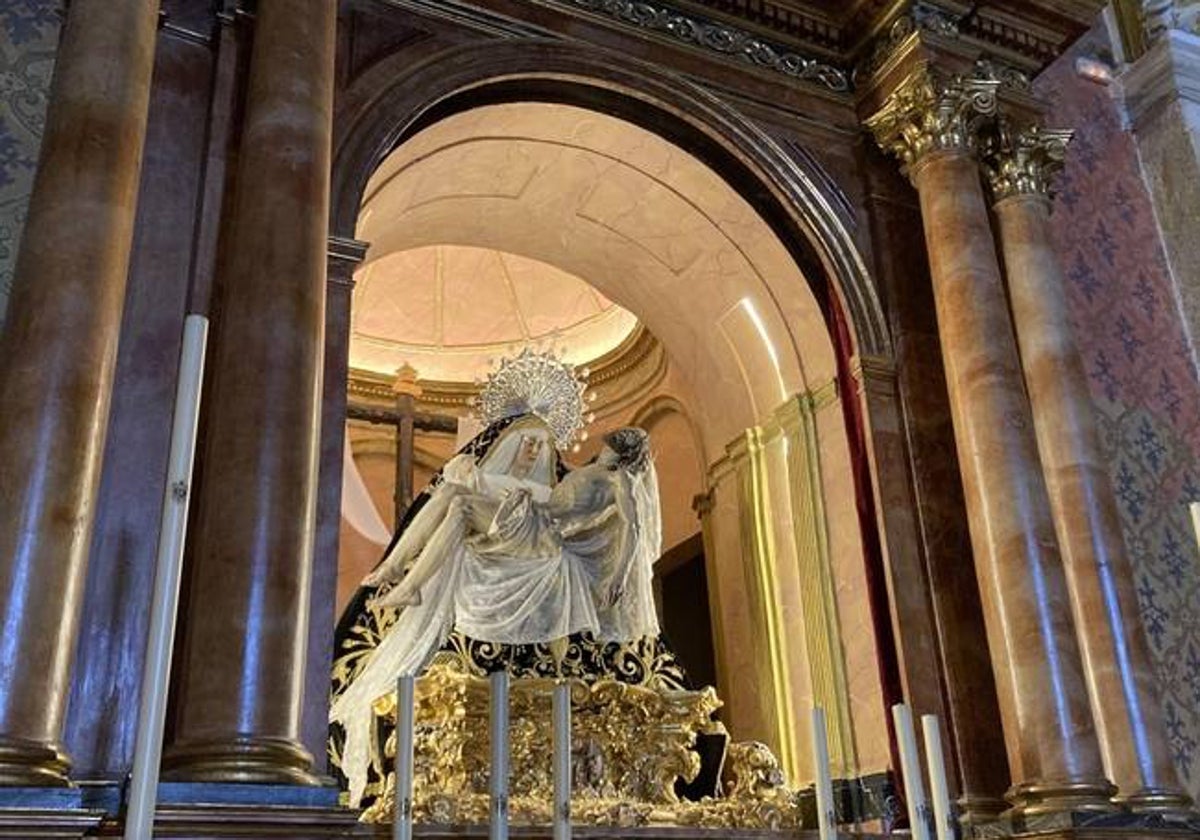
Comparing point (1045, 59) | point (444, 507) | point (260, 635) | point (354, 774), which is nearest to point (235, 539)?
point (260, 635)

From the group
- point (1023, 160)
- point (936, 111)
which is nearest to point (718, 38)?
point (936, 111)

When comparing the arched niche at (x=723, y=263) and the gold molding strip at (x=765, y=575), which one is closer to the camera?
the arched niche at (x=723, y=263)

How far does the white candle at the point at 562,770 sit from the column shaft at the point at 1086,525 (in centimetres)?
294

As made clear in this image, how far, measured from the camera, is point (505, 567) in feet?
17.0

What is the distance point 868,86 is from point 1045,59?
918mm

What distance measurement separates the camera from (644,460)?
5551 mm

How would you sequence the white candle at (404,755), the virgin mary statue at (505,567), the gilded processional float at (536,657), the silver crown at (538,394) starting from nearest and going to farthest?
the white candle at (404,755)
the gilded processional float at (536,657)
the virgin mary statue at (505,567)
the silver crown at (538,394)

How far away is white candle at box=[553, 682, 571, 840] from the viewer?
9.02 ft

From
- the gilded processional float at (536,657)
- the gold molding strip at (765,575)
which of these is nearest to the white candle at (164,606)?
the gilded processional float at (536,657)

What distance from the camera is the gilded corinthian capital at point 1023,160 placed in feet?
19.6

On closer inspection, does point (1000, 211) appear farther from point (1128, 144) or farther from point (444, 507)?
point (444, 507)

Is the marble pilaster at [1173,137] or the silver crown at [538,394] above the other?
the marble pilaster at [1173,137]

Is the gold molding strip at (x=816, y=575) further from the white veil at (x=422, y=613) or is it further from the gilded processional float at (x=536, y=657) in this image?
the white veil at (x=422, y=613)

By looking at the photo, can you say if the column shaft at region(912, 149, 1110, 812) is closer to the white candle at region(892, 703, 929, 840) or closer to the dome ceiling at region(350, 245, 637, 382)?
the white candle at region(892, 703, 929, 840)
